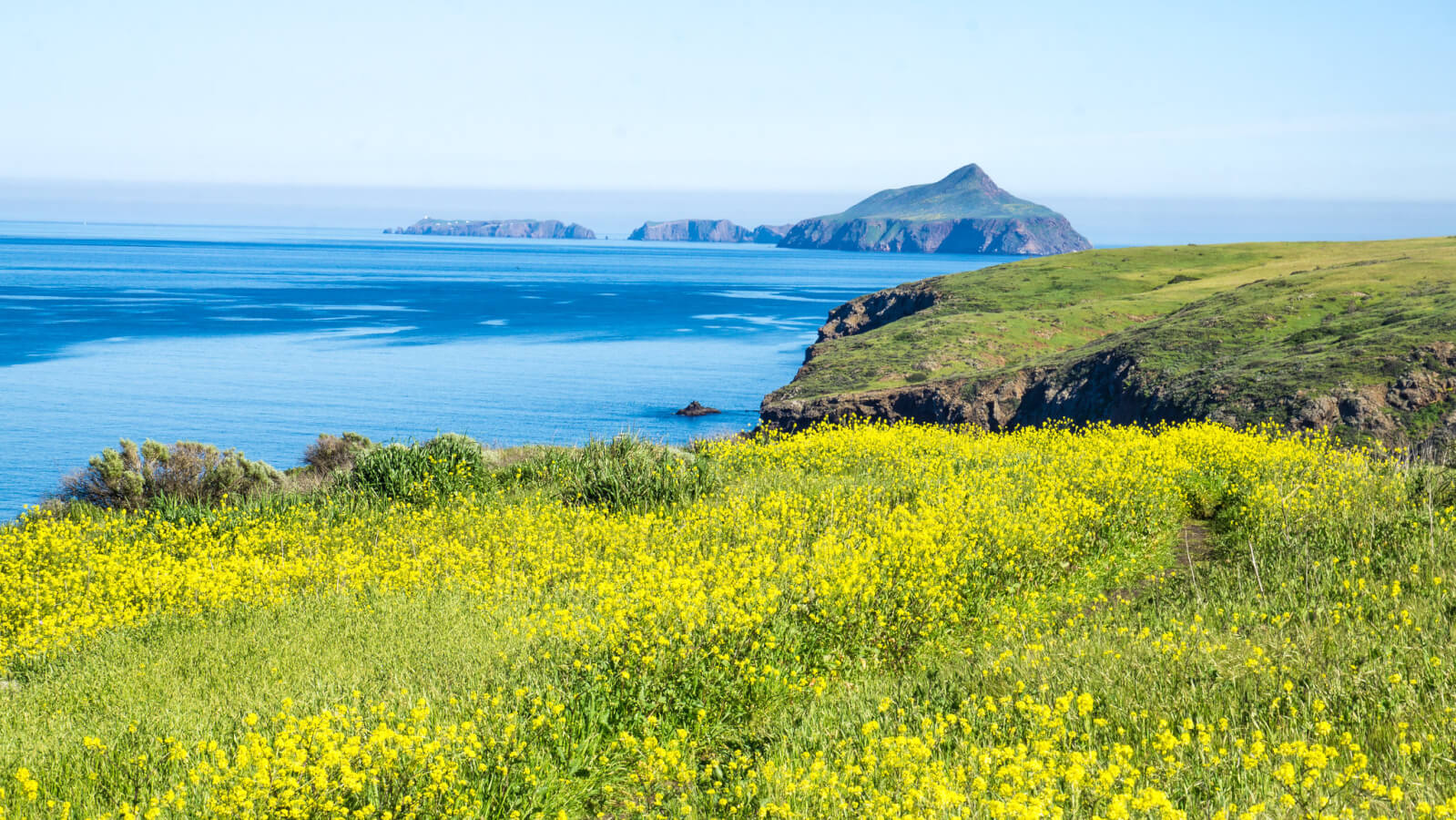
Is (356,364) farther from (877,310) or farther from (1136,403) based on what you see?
(1136,403)

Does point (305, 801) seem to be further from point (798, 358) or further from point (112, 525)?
point (798, 358)

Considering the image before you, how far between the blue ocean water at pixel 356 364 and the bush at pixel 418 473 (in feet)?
4.22

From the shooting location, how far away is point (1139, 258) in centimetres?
8919

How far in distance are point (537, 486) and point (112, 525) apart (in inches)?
Result: 239

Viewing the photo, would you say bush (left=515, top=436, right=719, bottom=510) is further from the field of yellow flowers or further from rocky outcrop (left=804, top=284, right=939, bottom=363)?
rocky outcrop (left=804, top=284, right=939, bottom=363)

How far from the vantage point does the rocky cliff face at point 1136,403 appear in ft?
82.7

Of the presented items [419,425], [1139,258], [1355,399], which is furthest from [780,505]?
[1139,258]

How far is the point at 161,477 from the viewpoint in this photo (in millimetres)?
18641

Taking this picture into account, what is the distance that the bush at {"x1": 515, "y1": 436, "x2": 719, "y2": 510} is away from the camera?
14117 millimetres

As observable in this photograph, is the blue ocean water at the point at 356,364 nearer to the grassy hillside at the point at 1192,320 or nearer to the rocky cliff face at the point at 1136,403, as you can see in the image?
the grassy hillside at the point at 1192,320

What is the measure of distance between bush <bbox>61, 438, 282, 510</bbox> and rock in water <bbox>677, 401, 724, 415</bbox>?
42.0 metres

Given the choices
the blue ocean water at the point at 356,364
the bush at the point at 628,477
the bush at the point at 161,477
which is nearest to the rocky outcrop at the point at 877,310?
the blue ocean water at the point at 356,364

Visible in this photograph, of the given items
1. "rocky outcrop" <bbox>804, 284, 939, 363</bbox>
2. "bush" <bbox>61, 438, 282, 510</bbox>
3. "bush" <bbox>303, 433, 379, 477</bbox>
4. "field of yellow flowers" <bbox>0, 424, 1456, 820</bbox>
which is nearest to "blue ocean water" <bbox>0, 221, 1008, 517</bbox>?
"bush" <bbox>61, 438, 282, 510</bbox>

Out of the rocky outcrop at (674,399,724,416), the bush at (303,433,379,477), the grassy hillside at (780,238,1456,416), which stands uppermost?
the grassy hillside at (780,238,1456,416)
